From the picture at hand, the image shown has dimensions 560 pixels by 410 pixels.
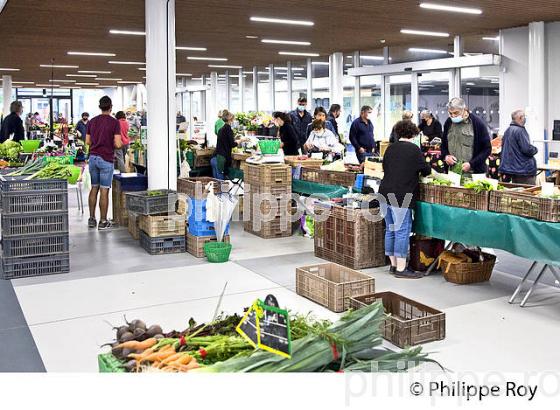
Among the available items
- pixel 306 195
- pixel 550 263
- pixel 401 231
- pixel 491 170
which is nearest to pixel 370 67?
pixel 491 170

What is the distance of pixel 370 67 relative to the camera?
16750 millimetres

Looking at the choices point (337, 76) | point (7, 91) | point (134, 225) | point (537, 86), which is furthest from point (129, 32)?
point (7, 91)

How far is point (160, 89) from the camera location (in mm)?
8289

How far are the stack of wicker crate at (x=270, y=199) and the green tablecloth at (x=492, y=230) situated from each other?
2.48 metres

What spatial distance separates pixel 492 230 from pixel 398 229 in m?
0.97

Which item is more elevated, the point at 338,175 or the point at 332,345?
the point at 338,175

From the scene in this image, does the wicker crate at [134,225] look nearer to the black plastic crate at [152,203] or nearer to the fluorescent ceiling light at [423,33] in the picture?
the black plastic crate at [152,203]

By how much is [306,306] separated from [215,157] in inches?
245

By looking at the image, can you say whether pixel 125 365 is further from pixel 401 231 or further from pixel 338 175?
pixel 338 175

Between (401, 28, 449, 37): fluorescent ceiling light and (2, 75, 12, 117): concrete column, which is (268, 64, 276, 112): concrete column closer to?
(401, 28, 449, 37): fluorescent ceiling light

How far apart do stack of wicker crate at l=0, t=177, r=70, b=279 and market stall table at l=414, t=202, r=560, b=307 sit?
353 cm

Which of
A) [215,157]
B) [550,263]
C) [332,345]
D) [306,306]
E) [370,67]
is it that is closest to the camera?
[332,345]

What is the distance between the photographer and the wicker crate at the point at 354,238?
6473mm

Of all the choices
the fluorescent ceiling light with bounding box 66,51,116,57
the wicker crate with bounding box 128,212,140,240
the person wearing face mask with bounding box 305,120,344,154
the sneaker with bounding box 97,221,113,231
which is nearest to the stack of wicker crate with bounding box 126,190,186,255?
the wicker crate with bounding box 128,212,140,240
